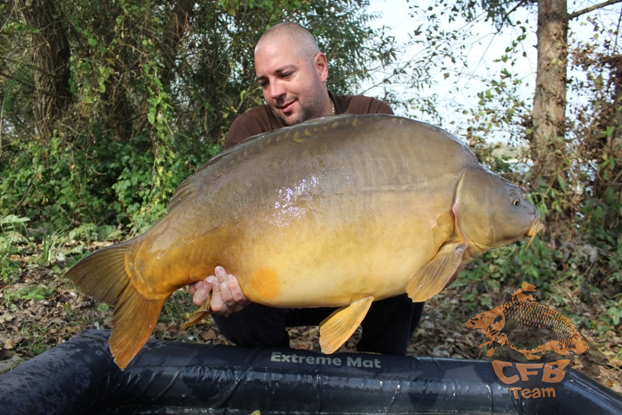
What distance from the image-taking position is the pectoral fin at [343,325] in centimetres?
129

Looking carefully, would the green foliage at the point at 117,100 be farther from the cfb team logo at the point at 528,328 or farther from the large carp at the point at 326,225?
the large carp at the point at 326,225

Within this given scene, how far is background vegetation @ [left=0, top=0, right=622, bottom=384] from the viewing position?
10.4 feet

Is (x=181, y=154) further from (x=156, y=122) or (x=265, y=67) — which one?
(x=265, y=67)

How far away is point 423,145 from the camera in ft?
4.33

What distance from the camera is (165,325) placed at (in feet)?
8.76

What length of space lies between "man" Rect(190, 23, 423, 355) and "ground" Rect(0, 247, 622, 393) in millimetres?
529

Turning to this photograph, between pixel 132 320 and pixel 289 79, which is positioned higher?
pixel 289 79

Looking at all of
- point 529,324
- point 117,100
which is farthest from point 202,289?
point 117,100

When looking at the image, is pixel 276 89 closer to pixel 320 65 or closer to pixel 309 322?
pixel 320 65

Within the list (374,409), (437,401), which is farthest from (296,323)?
(437,401)

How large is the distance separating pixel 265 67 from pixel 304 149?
2.38 feet

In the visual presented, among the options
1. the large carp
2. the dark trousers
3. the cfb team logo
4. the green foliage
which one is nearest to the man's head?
the large carp

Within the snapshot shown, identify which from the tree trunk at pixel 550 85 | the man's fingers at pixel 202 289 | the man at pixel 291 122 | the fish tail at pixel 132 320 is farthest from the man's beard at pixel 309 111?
the tree trunk at pixel 550 85

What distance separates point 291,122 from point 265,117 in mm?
145
